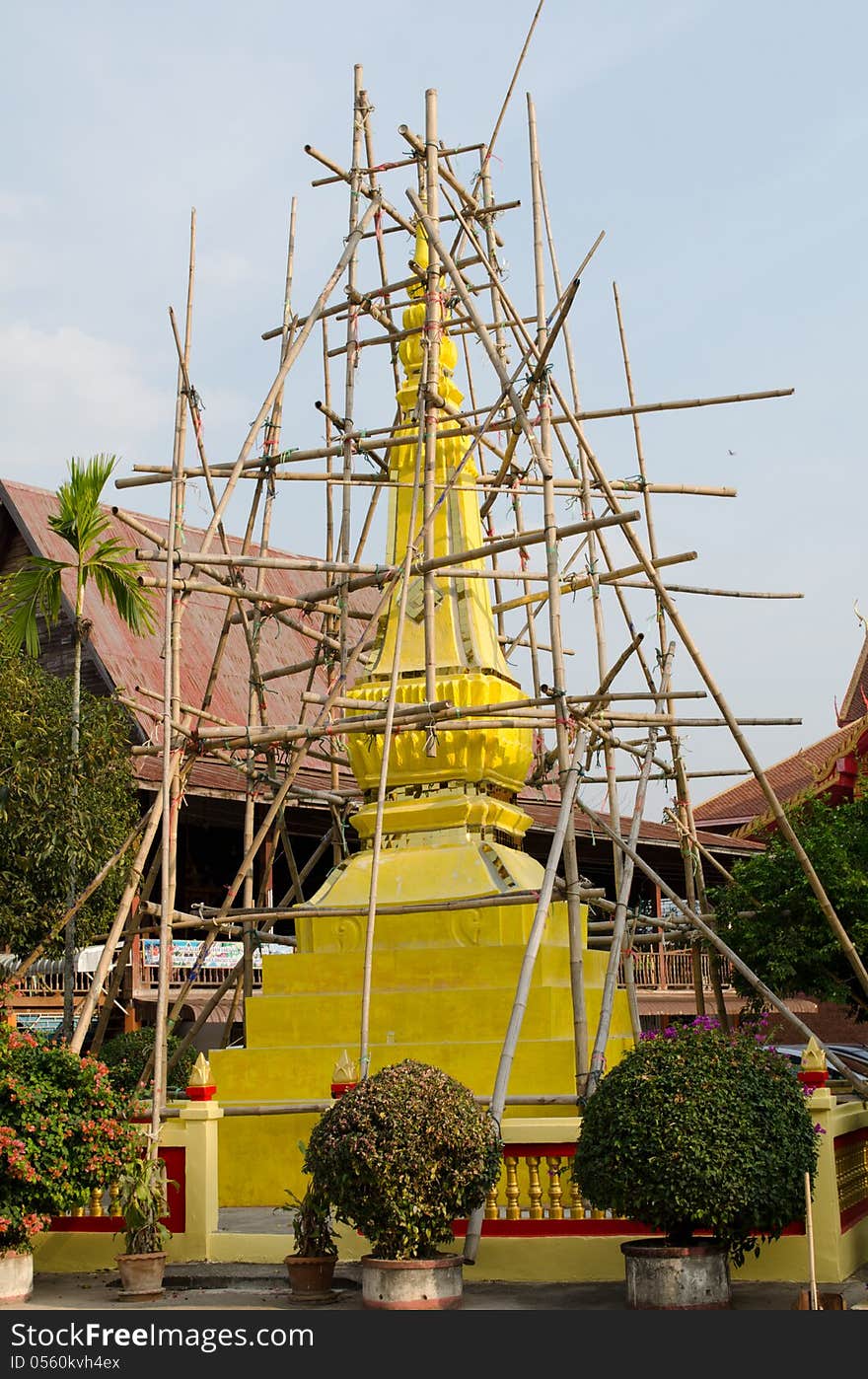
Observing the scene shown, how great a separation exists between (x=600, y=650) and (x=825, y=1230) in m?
5.87

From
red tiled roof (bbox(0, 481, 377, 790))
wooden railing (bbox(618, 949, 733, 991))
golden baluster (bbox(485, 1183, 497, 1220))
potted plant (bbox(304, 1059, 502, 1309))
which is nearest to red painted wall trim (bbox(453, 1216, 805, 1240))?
golden baluster (bbox(485, 1183, 497, 1220))

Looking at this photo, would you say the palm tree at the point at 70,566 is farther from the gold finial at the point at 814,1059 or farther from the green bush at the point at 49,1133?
the gold finial at the point at 814,1059

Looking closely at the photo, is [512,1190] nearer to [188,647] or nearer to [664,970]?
[664,970]

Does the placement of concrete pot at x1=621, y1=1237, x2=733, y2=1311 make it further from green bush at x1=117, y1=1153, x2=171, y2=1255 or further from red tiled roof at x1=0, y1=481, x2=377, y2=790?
red tiled roof at x1=0, y1=481, x2=377, y2=790

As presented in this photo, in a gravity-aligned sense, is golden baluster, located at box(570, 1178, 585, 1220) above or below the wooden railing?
below

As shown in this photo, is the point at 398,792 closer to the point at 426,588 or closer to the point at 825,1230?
the point at 426,588

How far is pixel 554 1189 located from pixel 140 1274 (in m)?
2.60

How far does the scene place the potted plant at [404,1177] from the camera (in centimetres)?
844

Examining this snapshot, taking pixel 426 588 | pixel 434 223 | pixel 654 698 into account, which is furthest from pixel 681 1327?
pixel 434 223

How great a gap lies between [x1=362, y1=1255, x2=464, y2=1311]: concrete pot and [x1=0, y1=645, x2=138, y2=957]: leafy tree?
17.5 feet

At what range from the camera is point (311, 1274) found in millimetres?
9047

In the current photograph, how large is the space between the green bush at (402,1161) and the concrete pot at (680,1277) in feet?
3.22

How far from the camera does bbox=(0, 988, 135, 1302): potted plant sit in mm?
9367

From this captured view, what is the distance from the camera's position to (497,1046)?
12.1 m
